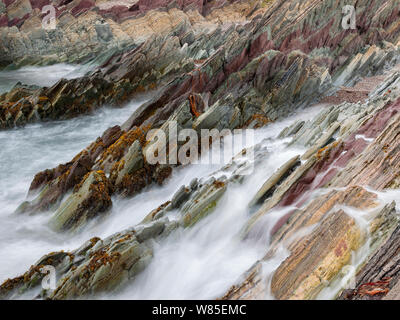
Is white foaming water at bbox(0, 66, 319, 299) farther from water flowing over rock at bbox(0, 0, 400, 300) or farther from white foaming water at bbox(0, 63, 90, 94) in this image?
white foaming water at bbox(0, 63, 90, 94)

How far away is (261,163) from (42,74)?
40291mm

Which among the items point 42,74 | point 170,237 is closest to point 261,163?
point 170,237

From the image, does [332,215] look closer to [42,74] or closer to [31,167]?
[31,167]

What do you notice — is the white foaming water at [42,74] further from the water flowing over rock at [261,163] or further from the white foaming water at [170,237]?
the white foaming water at [170,237]

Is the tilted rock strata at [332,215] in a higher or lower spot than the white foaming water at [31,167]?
higher

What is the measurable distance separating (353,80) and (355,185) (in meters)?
23.6

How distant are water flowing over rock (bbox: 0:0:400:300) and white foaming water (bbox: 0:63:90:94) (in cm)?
673

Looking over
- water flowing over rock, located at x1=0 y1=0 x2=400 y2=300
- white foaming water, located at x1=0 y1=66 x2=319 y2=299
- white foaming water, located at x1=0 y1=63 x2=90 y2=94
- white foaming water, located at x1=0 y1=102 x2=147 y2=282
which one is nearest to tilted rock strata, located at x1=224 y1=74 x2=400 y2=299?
water flowing over rock, located at x1=0 y1=0 x2=400 y2=300

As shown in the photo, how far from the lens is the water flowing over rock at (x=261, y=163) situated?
9586 millimetres

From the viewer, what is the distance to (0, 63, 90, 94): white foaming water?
138 feet

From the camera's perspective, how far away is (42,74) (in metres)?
46.0

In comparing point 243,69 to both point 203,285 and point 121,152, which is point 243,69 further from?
point 203,285

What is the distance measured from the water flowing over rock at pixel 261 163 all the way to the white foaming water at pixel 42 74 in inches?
265

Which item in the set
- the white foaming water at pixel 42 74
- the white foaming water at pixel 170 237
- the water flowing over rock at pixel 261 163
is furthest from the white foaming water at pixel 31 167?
the white foaming water at pixel 42 74
